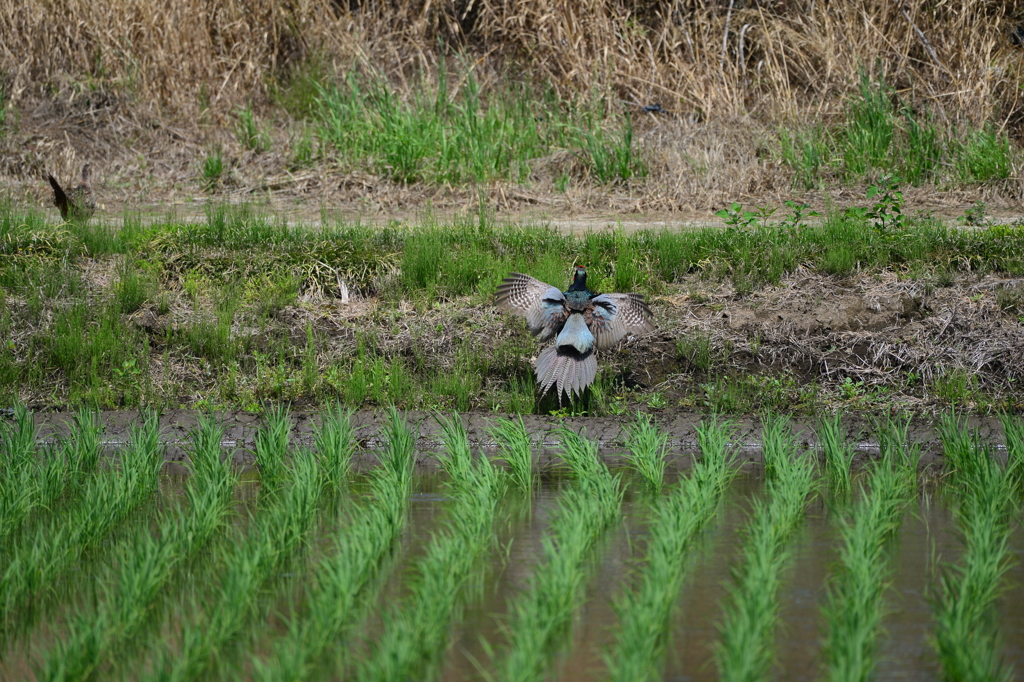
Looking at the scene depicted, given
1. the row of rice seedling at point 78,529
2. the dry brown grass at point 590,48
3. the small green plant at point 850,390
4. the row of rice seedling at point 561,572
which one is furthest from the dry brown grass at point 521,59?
the row of rice seedling at point 561,572

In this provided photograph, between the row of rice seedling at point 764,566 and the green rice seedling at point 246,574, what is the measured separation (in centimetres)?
167

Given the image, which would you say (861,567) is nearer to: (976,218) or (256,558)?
(256,558)

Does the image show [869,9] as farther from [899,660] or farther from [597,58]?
[899,660]

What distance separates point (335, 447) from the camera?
6.24m

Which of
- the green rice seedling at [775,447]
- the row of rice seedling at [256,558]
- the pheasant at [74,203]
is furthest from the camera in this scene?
the pheasant at [74,203]

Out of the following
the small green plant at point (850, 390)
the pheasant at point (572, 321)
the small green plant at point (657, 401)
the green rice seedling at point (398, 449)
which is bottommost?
the small green plant at point (657, 401)

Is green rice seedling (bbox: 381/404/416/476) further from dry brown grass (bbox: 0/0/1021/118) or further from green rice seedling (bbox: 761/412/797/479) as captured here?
dry brown grass (bbox: 0/0/1021/118)

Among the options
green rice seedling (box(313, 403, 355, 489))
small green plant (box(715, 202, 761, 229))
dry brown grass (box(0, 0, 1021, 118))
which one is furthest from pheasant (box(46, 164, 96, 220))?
small green plant (box(715, 202, 761, 229))

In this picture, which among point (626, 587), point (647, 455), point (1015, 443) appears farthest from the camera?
point (647, 455)

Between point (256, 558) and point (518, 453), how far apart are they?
207 centimetres

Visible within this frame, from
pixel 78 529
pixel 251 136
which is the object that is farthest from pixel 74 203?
pixel 78 529

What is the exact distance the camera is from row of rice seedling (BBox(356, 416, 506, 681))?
3611 mm

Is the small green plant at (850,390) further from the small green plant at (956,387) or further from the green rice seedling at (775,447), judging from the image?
the green rice seedling at (775,447)

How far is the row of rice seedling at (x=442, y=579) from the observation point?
361cm
